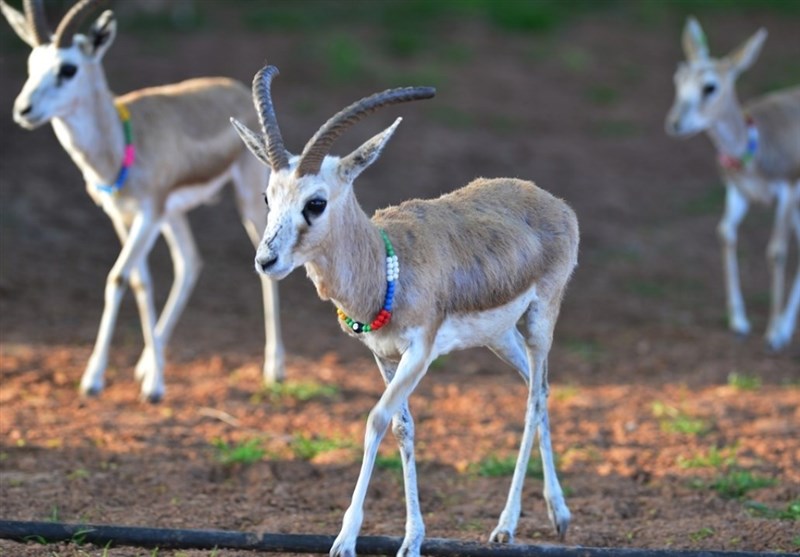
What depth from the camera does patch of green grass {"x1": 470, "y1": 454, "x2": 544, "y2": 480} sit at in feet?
23.7

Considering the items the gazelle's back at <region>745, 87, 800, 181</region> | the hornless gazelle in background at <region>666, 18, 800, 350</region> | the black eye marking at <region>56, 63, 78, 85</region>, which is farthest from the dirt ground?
the black eye marking at <region>56, 63, 78, 85</region>

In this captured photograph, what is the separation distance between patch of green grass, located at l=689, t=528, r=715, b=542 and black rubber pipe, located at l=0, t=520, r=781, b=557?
2.44ft

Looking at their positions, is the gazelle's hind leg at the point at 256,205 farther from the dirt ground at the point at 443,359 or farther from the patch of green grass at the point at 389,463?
the patch of green grass at the point at 389,463

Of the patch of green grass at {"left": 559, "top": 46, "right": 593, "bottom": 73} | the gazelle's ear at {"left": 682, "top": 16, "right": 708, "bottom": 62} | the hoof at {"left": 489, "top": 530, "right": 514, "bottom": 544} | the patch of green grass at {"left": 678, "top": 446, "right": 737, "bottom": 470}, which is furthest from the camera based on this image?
the patch of green grass at {"left": 559, "top": 46, "right": 593, "bottom": 73}

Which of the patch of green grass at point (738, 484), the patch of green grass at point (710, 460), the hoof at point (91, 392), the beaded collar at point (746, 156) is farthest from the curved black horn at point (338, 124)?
the beaded collar at point (746, 156)

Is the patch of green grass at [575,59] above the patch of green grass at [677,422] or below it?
above

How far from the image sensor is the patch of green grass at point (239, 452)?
7.25m

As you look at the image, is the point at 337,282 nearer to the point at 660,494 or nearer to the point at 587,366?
the point at 660,494

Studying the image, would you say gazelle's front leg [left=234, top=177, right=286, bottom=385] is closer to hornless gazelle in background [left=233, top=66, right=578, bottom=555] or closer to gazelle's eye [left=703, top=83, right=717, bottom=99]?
hornless gazelle in background [left=233, top=66, right=578, bottom=555]

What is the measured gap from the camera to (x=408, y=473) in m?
5.58

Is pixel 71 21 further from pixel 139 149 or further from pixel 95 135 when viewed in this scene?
pixel 139 149

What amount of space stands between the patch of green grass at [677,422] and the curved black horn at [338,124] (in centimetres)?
367

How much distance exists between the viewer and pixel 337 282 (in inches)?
210

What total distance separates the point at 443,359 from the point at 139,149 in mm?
2847
